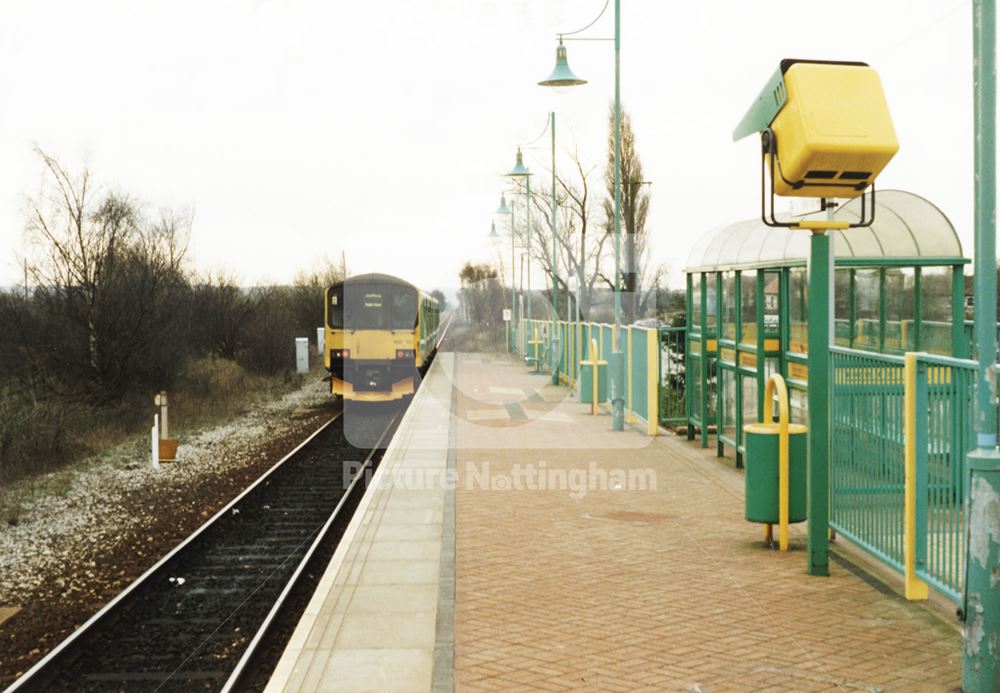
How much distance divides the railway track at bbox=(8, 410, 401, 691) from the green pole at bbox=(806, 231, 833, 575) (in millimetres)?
3949

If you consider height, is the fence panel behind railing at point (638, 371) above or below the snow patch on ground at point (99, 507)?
above

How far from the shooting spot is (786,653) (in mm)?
6422

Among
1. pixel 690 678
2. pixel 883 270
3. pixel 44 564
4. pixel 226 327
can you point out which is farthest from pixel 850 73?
pixel 226 327

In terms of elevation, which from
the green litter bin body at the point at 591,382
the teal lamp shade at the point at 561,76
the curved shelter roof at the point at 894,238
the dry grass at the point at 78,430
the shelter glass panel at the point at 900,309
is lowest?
the dry grass at the point at 78,430

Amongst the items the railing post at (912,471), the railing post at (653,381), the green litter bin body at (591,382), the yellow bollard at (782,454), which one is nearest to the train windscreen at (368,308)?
the green litter bin body at (591,382)

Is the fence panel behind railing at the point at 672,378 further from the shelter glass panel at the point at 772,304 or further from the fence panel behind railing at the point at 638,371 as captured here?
the shelter glass panel at the point at 772,304

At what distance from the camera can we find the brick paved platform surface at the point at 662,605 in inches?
240

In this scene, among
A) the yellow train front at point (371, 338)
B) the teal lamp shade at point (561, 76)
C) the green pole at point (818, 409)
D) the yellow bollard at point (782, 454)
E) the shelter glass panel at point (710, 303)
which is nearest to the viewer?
the green pole at point (818, 409)

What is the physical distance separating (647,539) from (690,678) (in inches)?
150

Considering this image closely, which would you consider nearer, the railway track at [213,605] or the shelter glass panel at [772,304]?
the railway track at [213,605]

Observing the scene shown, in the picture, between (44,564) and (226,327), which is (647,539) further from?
(226,327)

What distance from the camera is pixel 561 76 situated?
20.9 meters

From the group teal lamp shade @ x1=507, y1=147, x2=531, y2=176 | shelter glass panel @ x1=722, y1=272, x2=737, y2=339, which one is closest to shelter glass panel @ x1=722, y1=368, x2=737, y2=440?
shelter glass panel @ x1=722, y1=272, x2=737, y2=339

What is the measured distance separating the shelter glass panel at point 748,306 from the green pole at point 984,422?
7.09 metres
